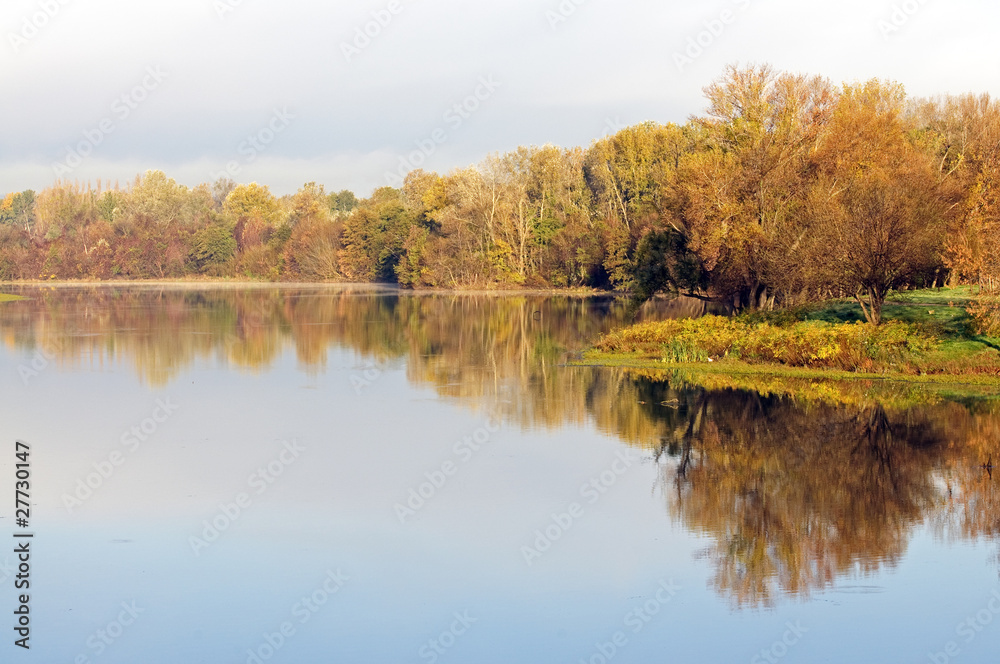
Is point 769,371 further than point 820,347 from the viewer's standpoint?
Yes

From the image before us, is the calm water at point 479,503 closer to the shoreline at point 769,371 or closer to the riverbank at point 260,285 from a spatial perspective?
the shoreline at point 769,371

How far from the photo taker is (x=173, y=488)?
1470 cm

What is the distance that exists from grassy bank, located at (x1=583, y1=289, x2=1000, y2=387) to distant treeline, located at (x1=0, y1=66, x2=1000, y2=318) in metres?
1.38

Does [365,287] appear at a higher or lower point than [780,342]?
higher

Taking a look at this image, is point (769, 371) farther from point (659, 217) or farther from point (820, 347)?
point (659, 217)

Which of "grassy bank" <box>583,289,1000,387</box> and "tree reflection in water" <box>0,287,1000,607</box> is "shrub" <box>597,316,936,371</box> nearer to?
"grassy bank" <box>583,289,1000,387</box>

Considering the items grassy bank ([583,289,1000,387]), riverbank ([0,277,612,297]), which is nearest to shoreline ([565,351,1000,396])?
grassy bank ([583,289,1000,387])

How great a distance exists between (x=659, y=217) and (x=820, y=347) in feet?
37.8

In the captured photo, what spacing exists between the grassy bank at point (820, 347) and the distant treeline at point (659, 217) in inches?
54.3

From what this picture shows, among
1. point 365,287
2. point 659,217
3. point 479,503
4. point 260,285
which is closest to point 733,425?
point 479,503

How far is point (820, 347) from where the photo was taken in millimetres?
24391

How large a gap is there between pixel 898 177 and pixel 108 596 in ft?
85.8

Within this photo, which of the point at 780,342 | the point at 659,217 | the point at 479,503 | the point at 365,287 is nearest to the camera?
the point at 479,503

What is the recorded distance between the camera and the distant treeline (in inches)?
1088
